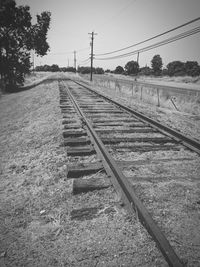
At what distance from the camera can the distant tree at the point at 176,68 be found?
74938 mm

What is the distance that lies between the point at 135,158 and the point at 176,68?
277ft

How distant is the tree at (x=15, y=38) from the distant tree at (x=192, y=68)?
54.2 metres

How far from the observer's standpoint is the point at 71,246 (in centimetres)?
224

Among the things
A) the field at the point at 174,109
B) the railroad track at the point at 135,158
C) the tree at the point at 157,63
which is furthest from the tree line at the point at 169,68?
the railroad track at the point at 135,158

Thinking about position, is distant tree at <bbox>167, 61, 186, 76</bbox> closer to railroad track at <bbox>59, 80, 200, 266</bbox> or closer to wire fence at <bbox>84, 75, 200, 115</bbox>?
wire fence at <bbox>84, 75, 200, 115</bbox>

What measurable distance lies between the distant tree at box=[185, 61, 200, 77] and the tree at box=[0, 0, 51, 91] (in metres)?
54.2

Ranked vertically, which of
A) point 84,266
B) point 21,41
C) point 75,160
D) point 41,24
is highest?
point 41,24

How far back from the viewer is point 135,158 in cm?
439

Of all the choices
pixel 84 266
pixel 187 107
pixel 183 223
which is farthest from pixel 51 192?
pixel 187 107

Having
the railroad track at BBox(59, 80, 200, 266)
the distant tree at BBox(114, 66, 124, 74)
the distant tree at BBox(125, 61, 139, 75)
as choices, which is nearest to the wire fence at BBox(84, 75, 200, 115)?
the railroad track at BBox(59, 80, 200, 266)

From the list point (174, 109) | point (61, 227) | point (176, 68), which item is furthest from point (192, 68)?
point (61, 227)

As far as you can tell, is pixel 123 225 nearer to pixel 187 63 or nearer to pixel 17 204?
pixel 17 204

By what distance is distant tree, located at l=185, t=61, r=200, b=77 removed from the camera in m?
67.7

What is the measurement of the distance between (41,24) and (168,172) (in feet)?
112
